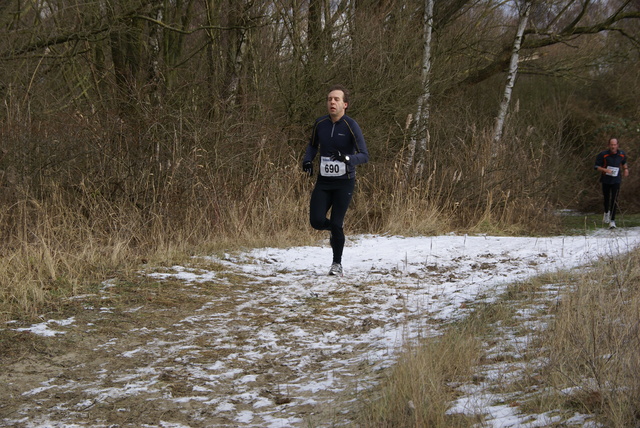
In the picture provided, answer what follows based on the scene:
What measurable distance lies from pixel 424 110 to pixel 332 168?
7.28 metres

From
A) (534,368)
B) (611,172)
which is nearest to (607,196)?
(611,172)

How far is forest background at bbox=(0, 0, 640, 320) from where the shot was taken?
823cm

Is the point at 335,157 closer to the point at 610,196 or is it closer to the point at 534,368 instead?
the point at 534,368

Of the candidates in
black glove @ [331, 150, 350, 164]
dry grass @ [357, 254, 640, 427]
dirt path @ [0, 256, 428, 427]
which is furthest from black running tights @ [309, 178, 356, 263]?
dry grass @ [357, 254, 640, 427]

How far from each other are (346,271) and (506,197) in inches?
252

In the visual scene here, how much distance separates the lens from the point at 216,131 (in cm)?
995

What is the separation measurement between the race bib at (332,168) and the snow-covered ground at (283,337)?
1137mm

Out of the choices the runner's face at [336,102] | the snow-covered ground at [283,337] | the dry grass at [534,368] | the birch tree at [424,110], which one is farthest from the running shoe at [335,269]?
the birch tree at [424,110]

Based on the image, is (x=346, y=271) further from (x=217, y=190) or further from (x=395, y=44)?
(x=395, y=44)

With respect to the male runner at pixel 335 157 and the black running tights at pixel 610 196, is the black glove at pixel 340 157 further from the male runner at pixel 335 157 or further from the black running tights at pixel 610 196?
the black running tights at pixel 610 196

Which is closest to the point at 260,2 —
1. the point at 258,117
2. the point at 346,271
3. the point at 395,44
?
the point at 258,117

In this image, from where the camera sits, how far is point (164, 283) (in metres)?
6.77

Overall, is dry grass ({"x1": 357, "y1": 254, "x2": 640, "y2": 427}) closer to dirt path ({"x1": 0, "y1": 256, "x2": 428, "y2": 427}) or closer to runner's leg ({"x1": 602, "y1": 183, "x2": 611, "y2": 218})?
dirt path ({"x1": 0, "y1": 256, "x2": 428, "y2": 427})

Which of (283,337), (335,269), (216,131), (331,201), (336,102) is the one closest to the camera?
(283,337)
